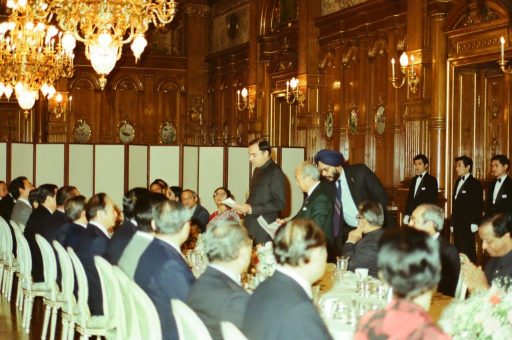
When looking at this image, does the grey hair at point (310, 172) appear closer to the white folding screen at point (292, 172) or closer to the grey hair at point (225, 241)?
the grey hair at point (225, 241)

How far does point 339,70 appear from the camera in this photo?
13164 mm

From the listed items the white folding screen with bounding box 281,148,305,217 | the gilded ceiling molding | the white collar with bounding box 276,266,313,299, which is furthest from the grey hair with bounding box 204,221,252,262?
the gilded ceiling molding

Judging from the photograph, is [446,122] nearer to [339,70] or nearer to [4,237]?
[339,70]

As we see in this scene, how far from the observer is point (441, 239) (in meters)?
5.11

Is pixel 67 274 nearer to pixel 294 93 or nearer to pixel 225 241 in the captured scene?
pixel 225 241

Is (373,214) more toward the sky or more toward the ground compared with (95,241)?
more toward the sky

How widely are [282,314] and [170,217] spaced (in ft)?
5.81

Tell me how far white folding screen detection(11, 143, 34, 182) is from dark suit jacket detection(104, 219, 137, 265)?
769cm

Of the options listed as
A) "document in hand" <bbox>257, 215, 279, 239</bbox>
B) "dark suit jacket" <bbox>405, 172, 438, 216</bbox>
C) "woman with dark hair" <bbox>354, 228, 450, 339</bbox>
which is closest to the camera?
"woman with dark hair" <bbox>354, 228, 450, 339</bbox>

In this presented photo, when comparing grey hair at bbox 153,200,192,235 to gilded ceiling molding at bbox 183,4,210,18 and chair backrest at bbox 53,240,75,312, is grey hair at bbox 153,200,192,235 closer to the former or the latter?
chair backrest at bbox 53,240,75,312

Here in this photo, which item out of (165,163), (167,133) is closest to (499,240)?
(165,163)

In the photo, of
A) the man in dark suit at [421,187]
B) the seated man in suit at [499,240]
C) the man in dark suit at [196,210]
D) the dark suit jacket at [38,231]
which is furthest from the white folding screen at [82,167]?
the seated man in suit at [499,240]

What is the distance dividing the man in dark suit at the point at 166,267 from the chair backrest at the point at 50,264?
7.14 ft

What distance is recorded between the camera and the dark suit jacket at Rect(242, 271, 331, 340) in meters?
2.80
